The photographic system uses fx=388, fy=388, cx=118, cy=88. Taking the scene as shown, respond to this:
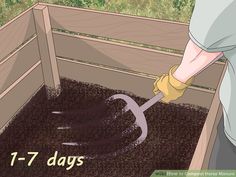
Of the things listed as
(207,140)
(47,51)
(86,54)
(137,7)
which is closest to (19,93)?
(47,51)

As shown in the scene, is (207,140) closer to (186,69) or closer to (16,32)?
(186,69)

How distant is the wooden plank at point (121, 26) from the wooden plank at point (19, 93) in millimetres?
302

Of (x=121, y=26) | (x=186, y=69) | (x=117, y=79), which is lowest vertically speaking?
(x=117, y=79)

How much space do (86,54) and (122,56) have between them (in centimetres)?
22

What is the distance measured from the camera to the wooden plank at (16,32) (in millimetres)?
1908

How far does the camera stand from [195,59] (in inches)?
42.2

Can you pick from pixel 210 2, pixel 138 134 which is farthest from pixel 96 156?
pixel 210 2

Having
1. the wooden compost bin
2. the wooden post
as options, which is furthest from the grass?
the wooden post

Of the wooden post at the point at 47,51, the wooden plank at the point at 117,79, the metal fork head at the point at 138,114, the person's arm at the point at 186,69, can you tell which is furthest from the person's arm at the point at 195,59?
the wooden post at the point at 47,51

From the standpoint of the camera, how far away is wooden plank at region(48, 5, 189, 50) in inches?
76.5

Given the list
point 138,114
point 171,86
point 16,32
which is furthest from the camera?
point 16,32

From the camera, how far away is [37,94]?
7.49 ft

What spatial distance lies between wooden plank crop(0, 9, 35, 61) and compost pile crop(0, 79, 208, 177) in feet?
1.23

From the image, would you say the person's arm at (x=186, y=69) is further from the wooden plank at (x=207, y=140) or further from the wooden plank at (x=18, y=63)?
the wooden plank at (x=18, y=63)
